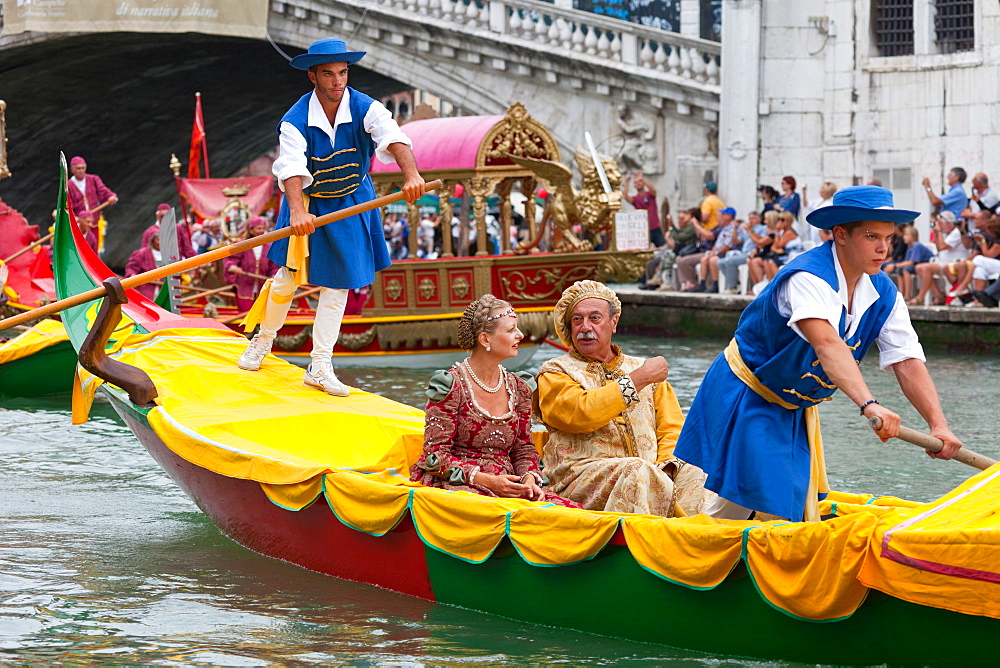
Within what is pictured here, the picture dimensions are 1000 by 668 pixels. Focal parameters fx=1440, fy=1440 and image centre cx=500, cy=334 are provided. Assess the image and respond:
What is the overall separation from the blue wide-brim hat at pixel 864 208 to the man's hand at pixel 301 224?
2.58 metres

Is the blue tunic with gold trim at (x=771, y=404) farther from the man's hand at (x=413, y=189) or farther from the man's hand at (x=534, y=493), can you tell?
the man's hand at (x=413, y=189)

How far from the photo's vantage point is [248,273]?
478 inches

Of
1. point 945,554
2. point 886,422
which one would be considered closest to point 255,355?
point 886,422

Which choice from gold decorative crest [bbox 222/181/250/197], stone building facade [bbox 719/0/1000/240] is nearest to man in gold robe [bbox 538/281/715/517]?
gold decorative crest [bbox 222/181/250/197]

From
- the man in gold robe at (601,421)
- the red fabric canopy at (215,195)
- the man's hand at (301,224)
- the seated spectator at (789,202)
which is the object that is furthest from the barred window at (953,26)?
the man in gold robe at (601,421)

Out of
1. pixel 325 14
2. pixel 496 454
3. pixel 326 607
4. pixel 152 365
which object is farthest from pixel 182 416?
pixel 325 14

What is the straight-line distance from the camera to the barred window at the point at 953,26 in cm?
1702

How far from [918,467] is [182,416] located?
Answer: 4.09 meters

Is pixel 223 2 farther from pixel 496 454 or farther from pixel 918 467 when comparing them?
pixel 496 454

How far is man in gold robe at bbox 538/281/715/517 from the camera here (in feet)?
14.5

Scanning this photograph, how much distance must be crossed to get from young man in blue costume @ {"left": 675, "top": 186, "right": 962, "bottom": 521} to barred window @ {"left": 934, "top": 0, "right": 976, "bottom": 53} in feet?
47.0

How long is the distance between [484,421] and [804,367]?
119 centimetres

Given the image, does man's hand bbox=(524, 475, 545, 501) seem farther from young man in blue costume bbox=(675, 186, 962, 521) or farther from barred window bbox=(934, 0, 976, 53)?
barred window bbox=(934, 0, 976, 53)

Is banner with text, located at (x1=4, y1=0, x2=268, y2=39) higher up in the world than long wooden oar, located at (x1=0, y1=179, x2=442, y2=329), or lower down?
higher up
